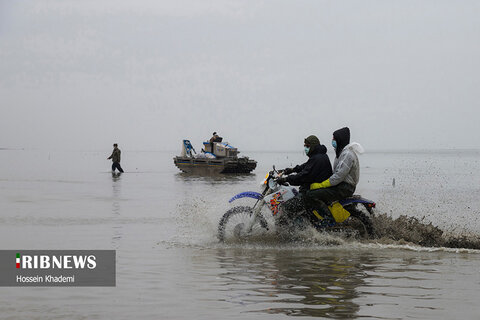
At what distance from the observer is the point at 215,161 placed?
146 ft

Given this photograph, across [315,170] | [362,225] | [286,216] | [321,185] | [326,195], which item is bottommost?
[362,225]

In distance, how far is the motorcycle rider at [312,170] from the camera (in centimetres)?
973

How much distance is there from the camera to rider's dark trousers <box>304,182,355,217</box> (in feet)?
31.8

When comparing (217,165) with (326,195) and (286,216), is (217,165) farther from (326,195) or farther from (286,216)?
(326,195)

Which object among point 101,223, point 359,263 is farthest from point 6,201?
point 359,263

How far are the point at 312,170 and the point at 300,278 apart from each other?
8.62 feet

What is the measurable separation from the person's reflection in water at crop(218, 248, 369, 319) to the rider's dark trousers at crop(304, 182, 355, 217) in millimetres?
725

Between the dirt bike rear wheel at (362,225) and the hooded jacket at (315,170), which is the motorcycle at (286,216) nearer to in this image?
the dirt bike rear wheel at (362,225)

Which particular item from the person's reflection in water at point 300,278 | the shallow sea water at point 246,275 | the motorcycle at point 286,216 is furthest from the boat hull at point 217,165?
the person's reflection in water at point 300,278

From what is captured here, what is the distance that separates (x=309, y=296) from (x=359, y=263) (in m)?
2.42

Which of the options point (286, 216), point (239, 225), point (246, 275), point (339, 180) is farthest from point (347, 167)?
point (246, 275)

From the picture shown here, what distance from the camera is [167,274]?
25.6 feet

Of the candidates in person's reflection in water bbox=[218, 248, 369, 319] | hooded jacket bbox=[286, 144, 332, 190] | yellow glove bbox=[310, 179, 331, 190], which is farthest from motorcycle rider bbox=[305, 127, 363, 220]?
person's reflection in water bbox=[218, 248, 369, 319]

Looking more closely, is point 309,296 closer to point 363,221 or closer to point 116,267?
point 116,267
